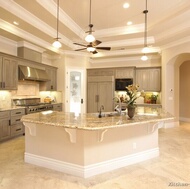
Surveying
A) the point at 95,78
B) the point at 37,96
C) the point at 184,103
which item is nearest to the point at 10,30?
the point at 37,96

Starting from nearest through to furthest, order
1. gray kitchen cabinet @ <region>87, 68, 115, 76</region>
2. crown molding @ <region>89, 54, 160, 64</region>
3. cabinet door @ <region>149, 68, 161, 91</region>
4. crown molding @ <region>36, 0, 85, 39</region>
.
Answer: crown molding @ <region>36, 0, 85, 39</region>
cabinet door @ <region>149, 68, 161, 91</region>
crown molding @ <region>89, 54, 160, 64</region>
gray kitchen cabinet @ <region>87, 68, 115, 76</region>

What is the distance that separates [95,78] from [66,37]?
7.84ft

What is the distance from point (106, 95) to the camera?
295 inches

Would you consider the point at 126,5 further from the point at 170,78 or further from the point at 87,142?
the point at 87,142

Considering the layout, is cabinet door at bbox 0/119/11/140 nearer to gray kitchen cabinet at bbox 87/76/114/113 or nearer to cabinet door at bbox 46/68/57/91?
cabinet door at bbox 46/68/57/91

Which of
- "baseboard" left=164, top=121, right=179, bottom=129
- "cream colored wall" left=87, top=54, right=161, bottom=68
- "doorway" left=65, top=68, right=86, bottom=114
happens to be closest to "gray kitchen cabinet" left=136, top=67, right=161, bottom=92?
"cream colored wall" left=87, top=54, right=161, bottom=68

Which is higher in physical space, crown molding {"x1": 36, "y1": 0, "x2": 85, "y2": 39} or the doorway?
crown molding {"x1": 36, "y1": 0, "x2": 85, "y2": 39}

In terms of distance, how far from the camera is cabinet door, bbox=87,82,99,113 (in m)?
7.66

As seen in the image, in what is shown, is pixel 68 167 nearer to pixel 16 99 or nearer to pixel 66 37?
pixel 16 99

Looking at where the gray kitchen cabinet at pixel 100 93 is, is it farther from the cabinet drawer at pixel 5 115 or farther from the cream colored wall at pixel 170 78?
the cabinet drawer at pixel 5 115

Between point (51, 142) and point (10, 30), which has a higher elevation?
point (10, 30)

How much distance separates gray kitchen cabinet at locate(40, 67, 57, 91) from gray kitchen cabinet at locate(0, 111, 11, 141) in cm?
224

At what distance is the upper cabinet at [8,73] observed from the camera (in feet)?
15.6

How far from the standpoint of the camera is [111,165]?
9.84ft
